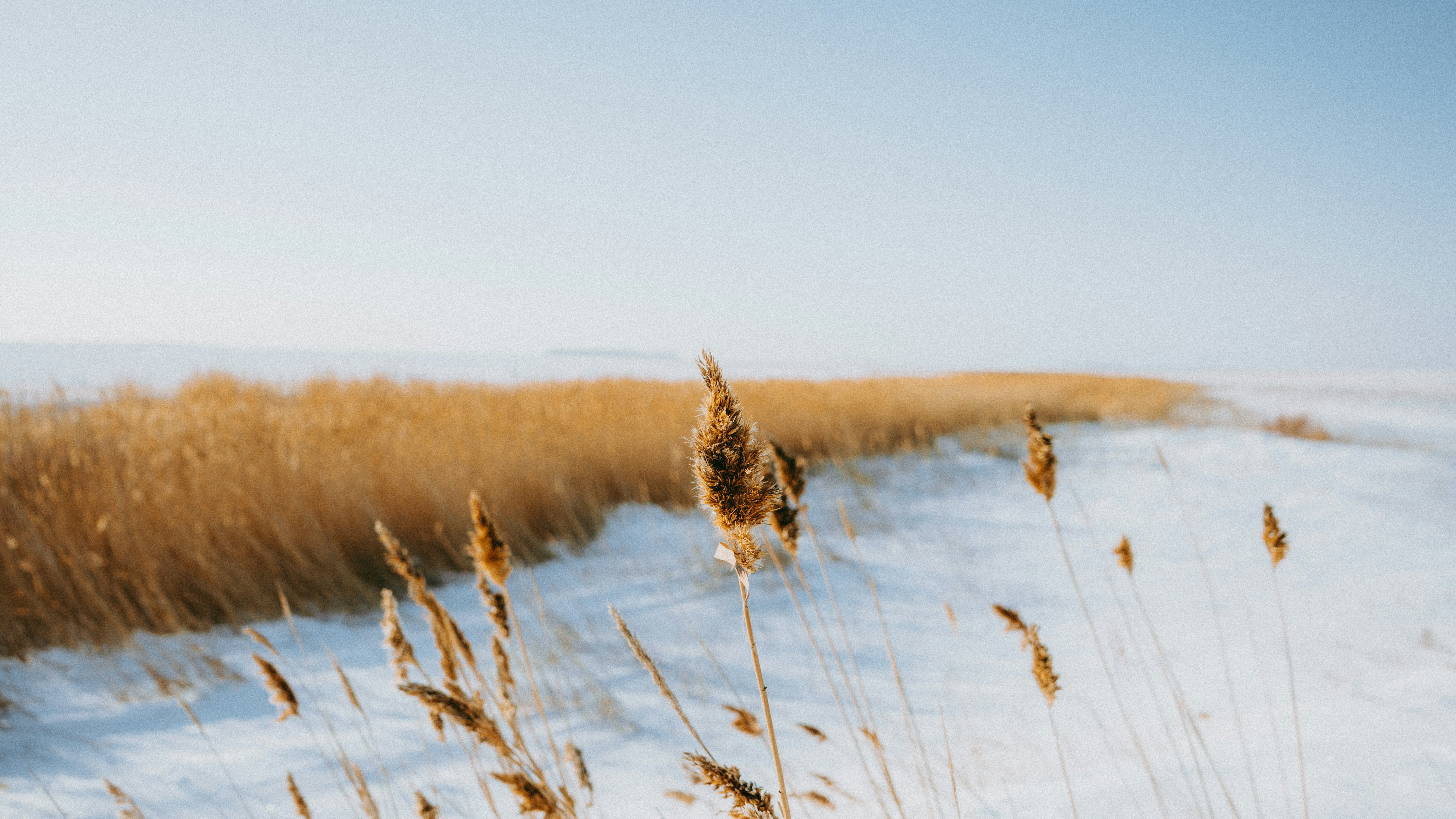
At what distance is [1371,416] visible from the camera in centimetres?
1115

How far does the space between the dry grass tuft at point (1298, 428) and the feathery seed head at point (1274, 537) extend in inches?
369

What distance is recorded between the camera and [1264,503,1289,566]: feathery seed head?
1.24m

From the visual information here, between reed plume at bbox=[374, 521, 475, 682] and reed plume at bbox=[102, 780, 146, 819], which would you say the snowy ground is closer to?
reed plume at bbox=[102, 780, 146, 819]

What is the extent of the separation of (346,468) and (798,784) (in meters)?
3.63

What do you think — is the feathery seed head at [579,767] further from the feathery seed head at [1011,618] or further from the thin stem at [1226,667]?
the thin stem at [1226,667]

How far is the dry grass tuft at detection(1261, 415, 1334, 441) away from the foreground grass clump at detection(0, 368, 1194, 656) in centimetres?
574

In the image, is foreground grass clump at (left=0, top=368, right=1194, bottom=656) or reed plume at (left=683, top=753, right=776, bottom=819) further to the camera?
foreground grass clump at (left=0, top=368, right=1194, bottom=656)

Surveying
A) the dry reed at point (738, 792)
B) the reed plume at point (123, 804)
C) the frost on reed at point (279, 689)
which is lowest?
the reed plume at point (123, 804)

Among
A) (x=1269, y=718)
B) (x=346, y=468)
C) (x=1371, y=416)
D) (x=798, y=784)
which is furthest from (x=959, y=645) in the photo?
(x=1371, y=416)

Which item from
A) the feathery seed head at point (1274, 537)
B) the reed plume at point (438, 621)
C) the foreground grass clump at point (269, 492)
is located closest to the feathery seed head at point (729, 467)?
the reed plume at point (438, 621)

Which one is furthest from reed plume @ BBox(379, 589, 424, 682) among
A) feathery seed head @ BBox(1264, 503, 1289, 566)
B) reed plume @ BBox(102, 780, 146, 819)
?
feathery seed head @ BBox(1264, 503, 1289, 566)

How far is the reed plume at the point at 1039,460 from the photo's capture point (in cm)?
119

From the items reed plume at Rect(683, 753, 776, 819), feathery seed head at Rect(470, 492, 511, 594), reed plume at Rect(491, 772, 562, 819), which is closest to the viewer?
reed plume at Rect(683, 753, 776, 819)

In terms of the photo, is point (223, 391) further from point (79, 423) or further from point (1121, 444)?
point (1121, 444)
